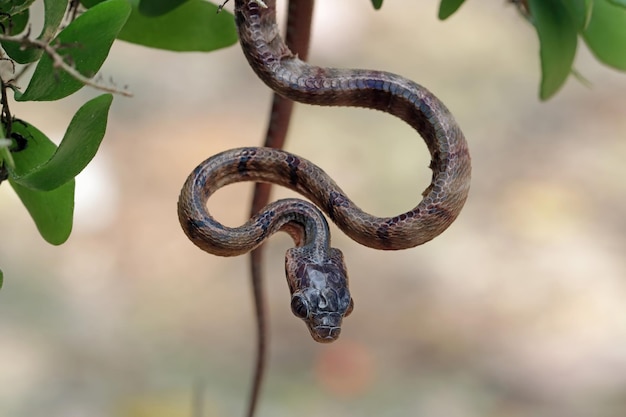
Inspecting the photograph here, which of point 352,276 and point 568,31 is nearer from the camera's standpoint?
point 568,31

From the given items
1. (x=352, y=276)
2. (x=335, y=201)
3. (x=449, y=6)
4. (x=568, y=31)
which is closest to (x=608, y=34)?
(x=568, y=31)

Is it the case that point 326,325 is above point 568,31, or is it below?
below

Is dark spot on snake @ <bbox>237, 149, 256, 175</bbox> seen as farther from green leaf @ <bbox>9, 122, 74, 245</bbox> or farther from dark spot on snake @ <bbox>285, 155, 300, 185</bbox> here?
green leaf @ <bbox>9, 122, 74, 245</bbox>

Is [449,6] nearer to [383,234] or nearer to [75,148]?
[383,234]

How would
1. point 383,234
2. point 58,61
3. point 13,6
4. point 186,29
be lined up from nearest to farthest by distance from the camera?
point 58,61 < point 13,6 < point 383,234 < point 186,29

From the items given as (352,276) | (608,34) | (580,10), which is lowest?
(580,10)

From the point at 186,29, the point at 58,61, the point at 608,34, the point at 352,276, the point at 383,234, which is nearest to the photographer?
the point at 58,61

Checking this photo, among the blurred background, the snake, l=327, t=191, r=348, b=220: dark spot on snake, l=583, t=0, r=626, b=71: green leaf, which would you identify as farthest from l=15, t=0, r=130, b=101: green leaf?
the blurred background
